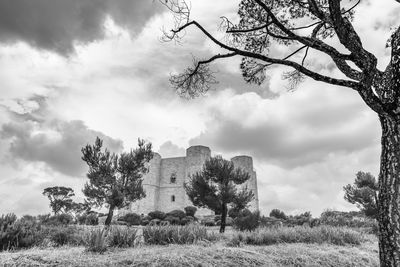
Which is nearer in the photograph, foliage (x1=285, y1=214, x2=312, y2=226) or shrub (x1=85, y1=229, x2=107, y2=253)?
shrub (x1=85, y1=229, x2=107, y2=253)

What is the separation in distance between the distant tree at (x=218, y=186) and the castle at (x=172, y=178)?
16142 mm

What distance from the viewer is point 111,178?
55.6ft

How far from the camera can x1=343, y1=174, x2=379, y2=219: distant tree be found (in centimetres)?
1948

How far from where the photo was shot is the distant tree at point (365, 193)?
19484 mm

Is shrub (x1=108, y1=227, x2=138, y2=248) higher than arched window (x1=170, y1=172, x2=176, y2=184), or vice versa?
arched window (x1=170, y1=172, x2=176, y2=184)

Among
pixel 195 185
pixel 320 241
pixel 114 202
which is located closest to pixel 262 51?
pixel 320 241

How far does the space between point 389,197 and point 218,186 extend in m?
12.2

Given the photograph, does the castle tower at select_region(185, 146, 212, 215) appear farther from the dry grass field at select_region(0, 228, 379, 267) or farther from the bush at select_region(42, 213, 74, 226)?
the dry grass field at select_region(0, 228, 379, 267)

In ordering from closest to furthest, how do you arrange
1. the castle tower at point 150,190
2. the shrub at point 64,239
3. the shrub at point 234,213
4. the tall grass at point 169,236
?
1. the tall grass at point 169,236
2. the shrub at point 64,239
3. the shrub at point 234,213
4. the castle tower at point 150,190

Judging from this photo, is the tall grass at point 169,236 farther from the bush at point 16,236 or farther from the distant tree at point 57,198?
the distant tree at point 57,198

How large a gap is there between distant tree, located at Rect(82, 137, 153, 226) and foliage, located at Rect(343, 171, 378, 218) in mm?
14914

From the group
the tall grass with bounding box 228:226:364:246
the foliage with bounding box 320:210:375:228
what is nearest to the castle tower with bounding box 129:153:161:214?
the foliage with bounding box 320:210:375:228

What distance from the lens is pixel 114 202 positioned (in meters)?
16.3

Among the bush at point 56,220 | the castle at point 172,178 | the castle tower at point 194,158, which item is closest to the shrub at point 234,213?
the bush at point 56,220
